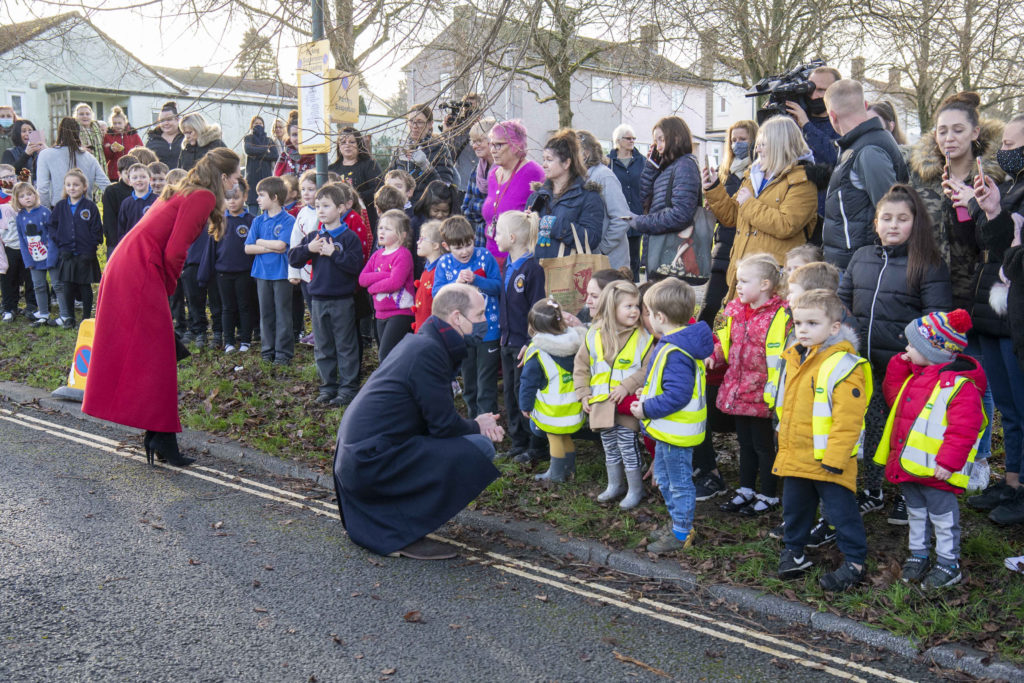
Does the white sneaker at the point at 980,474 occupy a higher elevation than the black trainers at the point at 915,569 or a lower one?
higher

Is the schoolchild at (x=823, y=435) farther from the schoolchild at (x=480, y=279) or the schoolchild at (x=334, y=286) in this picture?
the schoolchild at (x=334, y=286)

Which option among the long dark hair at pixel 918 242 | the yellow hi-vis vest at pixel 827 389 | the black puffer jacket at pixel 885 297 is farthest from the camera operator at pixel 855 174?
the yellow hi-vis vest at pixel 827 389

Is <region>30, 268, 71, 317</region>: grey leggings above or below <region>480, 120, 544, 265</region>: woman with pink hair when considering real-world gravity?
below

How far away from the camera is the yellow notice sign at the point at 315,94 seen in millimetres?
7930

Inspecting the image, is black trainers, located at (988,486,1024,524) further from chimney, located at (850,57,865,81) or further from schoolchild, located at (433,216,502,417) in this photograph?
chimney, located at (850,57,865,81)

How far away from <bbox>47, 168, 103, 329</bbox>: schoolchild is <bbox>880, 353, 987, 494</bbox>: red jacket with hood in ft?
38.8

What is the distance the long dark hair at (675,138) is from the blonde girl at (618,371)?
2.07 meters

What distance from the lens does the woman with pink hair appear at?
8156 millimetres

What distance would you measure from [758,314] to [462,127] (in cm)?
247

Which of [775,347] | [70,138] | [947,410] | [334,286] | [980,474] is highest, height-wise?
[70,138]

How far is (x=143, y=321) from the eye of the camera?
746 centimetres

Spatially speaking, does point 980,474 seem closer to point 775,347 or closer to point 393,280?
point 775,347

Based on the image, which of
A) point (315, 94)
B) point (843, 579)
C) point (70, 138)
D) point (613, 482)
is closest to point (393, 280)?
point (315, 94)

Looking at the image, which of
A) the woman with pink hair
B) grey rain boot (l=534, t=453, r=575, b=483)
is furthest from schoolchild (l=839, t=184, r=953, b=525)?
the woman with pink hair
